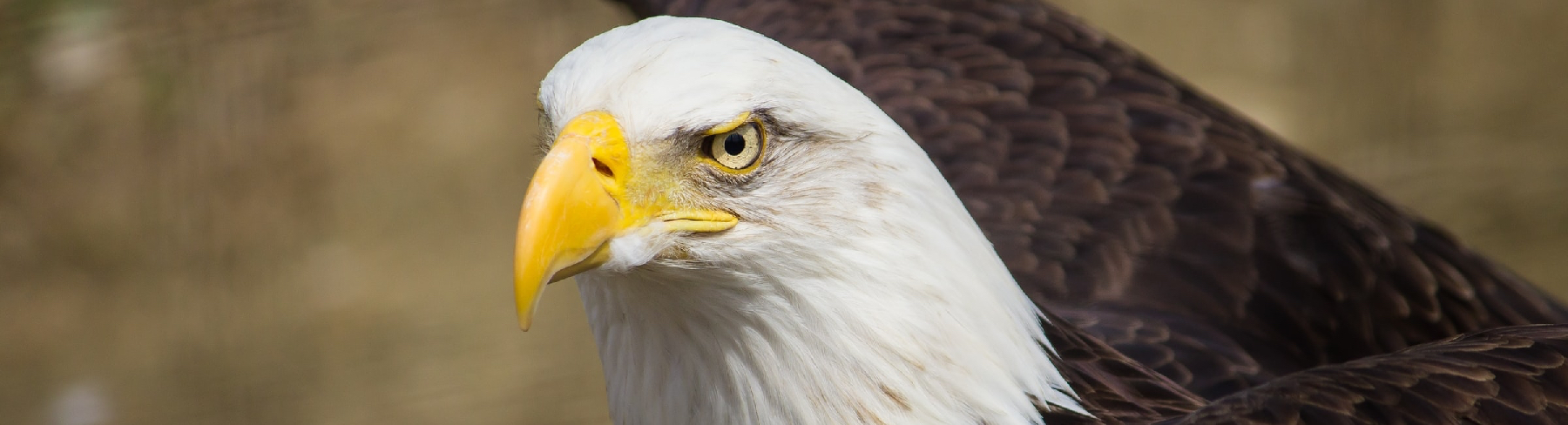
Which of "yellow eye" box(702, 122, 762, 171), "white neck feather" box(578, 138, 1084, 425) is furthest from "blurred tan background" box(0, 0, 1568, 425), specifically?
"yellow eye" box(702, 122, 762, 171)

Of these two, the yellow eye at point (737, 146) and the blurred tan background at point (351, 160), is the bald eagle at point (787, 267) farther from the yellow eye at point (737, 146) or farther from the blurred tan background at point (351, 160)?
the blurred tan background at point (351, 160)

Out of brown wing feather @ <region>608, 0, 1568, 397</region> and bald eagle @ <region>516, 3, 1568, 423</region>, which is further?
brown wing feather @ <region>608, 0, 1568, 397</region>

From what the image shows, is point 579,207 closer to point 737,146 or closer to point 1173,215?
point 737,146

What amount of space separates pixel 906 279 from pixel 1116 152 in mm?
1394

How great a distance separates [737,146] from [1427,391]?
3.13 ft

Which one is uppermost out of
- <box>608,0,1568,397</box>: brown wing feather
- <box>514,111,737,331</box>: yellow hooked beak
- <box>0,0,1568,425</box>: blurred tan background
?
<box>514,111,737,331</box>: yellow hooked beak

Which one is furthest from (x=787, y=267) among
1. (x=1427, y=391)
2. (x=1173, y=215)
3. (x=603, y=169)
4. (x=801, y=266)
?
(x=1173, y=215)

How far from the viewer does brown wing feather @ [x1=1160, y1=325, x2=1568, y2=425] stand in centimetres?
182

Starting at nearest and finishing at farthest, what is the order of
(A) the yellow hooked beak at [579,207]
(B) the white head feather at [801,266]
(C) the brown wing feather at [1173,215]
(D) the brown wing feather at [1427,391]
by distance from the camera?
(A) the yellow hooked beak at [579,207], (B) the white head feather at [801,266], (D) the brown wing feather at [1427,391], (C) the brown wing feather at [1173,215]

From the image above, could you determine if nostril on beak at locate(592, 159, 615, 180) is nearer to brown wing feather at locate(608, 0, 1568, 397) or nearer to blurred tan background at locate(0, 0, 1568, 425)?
brown wing feather at locate(608, 0, 1568, 397)

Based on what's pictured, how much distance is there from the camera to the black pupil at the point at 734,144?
1.72 m

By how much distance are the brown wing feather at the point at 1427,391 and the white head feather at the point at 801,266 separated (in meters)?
0.30

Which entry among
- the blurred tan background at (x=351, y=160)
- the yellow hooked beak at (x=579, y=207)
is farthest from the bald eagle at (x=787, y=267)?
the blurred tan background at (x=351, y=160)

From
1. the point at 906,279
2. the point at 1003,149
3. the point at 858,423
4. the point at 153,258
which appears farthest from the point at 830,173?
the point at 153,258
